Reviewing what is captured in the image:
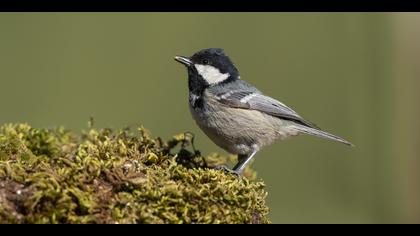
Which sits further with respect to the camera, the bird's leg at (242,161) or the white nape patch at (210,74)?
the white nape patch at (210,74)

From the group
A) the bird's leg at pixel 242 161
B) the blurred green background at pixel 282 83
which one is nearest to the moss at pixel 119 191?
the bird's leg at pixel 242 161

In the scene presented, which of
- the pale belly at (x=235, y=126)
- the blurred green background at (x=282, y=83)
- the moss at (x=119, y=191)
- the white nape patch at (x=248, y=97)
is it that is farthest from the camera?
the blurred green background at (x=282, y=83)

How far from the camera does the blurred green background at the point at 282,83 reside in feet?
16.7

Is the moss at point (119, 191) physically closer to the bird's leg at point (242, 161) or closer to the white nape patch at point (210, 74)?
the bird's leg at point (242, 161)

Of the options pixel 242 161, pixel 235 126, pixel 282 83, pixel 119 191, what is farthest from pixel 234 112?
pixel 282 83

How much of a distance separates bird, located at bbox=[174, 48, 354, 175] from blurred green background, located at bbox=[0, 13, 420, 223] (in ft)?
7.05

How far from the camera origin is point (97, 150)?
6.63ft

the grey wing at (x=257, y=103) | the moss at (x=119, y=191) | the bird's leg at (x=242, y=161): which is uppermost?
the grey wing at (x=257, y=103)

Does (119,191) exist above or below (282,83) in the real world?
below

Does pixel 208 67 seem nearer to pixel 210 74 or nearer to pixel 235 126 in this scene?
pixel 210 74

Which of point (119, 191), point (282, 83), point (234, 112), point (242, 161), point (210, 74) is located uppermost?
point (210, 74)

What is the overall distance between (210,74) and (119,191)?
4.74 feet

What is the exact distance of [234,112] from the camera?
2.84 m
